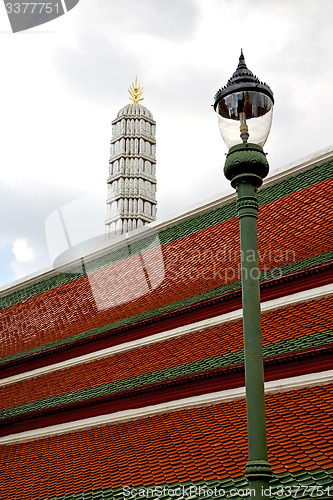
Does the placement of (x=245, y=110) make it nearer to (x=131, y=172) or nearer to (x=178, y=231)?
(x=178, y=231)

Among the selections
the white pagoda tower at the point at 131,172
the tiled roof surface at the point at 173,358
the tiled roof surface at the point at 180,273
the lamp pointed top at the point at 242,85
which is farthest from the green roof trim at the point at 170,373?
the white pagoda tower at the point at 131,172

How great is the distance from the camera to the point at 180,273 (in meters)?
13.0

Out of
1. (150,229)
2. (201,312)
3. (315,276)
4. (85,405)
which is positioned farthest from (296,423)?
(150,229)

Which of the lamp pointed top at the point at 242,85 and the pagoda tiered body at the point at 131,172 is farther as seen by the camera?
the pagoda tiered body at the point at 131,172

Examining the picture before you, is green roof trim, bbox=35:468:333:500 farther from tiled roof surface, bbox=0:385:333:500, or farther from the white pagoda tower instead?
the white pagoda tower

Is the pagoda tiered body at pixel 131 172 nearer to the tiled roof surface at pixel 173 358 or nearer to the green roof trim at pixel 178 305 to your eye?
the green roof trim at pixel 178 305

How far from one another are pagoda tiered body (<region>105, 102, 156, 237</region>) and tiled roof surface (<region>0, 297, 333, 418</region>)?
87.3 ft

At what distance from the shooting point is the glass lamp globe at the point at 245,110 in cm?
478

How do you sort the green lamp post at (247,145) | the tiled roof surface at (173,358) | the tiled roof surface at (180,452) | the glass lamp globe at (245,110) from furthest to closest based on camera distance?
1. the tiled roof surface at (173,358)
2. the tiled roof surface at (180,452)
3. the glass lamp globe at (245,110)
4. the green lamp post at (247,145)

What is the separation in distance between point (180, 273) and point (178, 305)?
1.68 meters

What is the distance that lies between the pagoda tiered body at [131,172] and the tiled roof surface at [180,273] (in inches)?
906

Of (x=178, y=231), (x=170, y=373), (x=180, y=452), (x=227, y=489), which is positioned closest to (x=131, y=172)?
(x=178, y=231)

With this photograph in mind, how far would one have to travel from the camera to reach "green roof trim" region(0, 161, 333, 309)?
42.5 ft

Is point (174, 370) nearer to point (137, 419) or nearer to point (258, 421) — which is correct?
point (137, 419)
